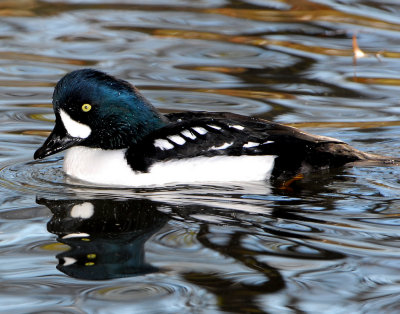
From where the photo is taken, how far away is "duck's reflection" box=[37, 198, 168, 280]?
211 inches

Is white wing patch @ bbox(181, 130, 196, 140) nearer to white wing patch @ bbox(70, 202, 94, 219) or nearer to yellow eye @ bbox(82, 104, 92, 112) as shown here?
yellow eye @ bbox(82, 104, 92, 112)

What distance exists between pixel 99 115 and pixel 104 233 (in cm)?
149

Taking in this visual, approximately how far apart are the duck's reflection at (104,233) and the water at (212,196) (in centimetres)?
2

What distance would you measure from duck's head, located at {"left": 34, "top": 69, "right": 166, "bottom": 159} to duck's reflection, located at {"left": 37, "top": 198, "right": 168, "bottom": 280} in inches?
27.1

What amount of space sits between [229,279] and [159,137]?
212cm

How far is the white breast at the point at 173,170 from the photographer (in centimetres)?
700

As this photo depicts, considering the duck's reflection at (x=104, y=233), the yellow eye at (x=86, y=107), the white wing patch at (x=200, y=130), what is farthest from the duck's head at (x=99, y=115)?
the duck's reflection at (x=104, y=233)

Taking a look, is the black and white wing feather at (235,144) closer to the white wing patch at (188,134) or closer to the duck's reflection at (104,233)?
the white wing patch at (188,134)

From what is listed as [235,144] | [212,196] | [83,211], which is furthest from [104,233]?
[235,144]

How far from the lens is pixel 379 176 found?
732 centimetres

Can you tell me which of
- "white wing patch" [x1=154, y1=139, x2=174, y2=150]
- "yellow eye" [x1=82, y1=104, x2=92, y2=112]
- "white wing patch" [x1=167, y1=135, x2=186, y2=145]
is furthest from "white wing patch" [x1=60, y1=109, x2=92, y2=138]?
"white wing patch" [x1=167, y1=135, x2=186, y2=145]

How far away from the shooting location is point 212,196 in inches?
269

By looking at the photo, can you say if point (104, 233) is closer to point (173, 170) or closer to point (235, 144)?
point (173, 170)

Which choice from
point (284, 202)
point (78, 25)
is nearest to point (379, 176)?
point (284, 202)
